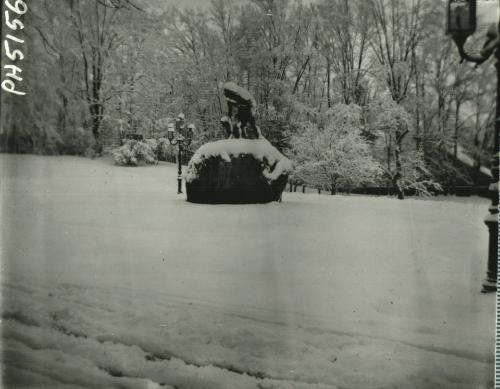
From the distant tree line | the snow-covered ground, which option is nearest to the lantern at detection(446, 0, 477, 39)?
the distant tree line

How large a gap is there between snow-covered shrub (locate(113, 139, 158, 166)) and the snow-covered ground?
329 millimetres

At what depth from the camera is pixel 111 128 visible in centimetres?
409

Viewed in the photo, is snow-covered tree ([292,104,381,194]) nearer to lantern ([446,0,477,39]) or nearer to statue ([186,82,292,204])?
statue ([186,82,292,204])

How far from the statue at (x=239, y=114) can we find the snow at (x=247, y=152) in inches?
4.3

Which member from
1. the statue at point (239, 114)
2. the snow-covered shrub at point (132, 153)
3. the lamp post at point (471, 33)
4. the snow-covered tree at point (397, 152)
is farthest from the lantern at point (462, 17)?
the snow-covered shrub at point (132, 153)

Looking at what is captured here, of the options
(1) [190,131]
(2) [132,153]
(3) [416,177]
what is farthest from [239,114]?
(3) [416,177]

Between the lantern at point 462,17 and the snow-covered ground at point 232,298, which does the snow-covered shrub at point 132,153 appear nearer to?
the snow-covered ground at point 232,298

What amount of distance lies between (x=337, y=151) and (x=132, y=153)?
87.9 inches

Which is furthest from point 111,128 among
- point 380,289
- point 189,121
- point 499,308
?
point 499,308

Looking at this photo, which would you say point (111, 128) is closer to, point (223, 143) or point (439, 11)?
point (223, 143)

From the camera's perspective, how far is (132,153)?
4020 mm

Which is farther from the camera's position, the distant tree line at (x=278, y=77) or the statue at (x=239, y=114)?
the statue at (x=239, y=114)

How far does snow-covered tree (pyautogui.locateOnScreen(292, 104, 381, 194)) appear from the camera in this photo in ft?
12.9

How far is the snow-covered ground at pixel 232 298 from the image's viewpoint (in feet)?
6.52
